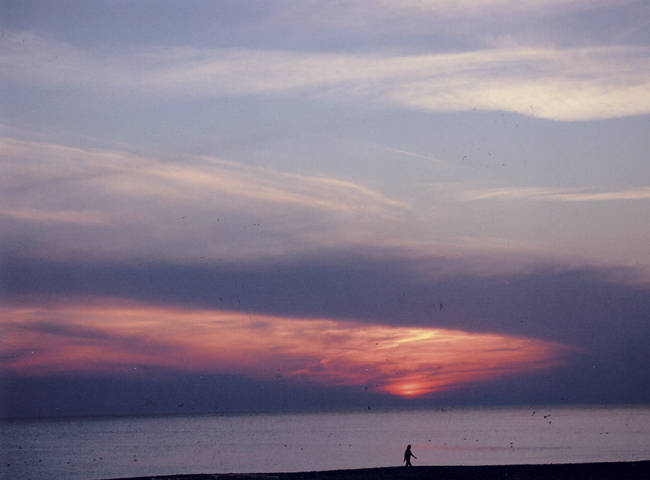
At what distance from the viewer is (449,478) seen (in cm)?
3809

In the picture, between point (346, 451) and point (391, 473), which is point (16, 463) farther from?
point (391, 473)

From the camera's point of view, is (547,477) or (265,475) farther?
(265,475)

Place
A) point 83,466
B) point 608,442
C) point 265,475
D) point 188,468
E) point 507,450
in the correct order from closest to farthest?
point 265,475, point 188,468, point 83,466, point 507,450, point 608,442

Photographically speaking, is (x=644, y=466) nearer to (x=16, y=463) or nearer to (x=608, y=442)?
(x=608, y=442)

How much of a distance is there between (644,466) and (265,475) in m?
23.0

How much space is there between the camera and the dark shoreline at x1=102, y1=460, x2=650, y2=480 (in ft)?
126

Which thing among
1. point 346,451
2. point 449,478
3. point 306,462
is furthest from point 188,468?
point 449,478

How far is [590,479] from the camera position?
36969mm

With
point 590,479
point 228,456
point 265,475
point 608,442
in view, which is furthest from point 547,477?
Result: point 608,442

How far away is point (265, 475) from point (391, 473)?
24.5 ft

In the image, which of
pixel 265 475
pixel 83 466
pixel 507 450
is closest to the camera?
pixel 265 475

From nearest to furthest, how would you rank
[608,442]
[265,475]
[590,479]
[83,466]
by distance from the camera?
[590,479] → [265,475] → [83,466] → [608,442]

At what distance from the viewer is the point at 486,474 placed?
40.4 m

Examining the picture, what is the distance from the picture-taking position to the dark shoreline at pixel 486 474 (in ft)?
126
